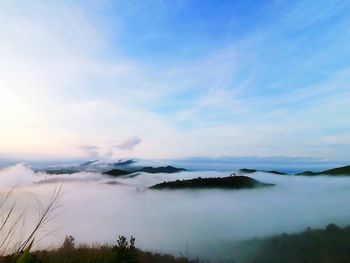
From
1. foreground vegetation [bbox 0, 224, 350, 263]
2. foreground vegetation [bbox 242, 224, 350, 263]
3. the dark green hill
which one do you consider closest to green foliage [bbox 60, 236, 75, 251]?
foreground vegetation [bbox 0, 224, 350, 263]

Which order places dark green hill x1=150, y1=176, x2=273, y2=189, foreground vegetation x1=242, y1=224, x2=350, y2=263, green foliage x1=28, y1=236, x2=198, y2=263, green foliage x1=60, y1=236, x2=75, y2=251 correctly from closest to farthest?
green foliage x1=28, y1=236, x2=198, y2=263 < green foliage x1=60, y1=236, x2=75, y2=251 < foreground vegetation x1=242, y1=224, x2=350, y2=263 < dark green hill x1=150, y1=176, x2=273, y2=189

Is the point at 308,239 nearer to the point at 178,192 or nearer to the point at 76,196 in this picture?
the point at 178,192

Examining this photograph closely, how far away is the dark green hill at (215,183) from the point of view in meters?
124

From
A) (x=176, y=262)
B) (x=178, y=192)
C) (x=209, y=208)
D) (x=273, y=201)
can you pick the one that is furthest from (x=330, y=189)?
(x=176, y=262)

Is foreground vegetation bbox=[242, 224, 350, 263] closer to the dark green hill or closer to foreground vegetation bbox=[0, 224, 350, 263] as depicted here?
foreground vegetation bbox=[0, 224, 350, 263]

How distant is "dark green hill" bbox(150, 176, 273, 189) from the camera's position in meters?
124

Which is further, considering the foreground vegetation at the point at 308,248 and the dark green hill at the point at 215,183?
the dark green hill at the point at 215,183

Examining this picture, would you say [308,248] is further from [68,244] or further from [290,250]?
[68,244]

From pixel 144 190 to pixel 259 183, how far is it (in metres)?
55.0

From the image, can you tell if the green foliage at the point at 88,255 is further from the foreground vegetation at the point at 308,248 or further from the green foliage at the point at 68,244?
the foreground vegetation at the point at 308,248

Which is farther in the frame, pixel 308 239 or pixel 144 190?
pixel 144 190

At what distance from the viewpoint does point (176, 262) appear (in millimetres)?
24312

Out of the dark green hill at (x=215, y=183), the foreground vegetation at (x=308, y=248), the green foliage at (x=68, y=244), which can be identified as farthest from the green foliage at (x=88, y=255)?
the dark green hill at (x=215, y=183)

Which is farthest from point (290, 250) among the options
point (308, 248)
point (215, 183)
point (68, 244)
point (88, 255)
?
point (215, 183)
